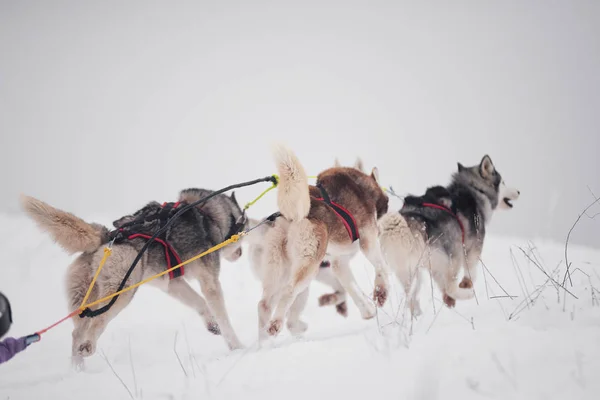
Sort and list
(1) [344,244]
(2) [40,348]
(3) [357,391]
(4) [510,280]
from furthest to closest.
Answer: (4) [510,280], (2) [40,348], (1) [344,244], (3) [357,391]

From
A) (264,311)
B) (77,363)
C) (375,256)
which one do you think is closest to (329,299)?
(375,256)

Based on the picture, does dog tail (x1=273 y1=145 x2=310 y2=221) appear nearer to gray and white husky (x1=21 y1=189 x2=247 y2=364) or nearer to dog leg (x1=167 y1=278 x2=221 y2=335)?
gray and white husky (x1=21 y1=189 x2=247 y2=364)

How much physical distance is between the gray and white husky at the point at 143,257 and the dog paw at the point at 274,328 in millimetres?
1407

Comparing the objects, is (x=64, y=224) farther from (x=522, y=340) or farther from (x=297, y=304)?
(x=522, y=340)

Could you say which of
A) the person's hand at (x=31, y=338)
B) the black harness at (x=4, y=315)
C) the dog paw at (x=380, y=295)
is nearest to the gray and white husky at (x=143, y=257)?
the person's hand at (x=31, y=338)

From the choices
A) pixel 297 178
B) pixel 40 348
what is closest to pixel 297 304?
pixel 297 178

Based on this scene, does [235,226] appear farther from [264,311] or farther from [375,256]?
[375,256]

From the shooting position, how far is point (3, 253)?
8898mm

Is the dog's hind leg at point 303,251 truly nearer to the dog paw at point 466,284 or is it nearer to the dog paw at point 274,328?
the dog paw at point 274,328

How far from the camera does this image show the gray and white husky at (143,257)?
11.8 ft

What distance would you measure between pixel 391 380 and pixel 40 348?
5.48 meters

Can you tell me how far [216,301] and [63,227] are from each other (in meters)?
1.83

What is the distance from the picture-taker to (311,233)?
3.68 meters

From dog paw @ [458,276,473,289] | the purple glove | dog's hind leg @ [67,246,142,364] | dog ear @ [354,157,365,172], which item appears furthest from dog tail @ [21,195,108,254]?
dog paw @ [458,276,473,289]
